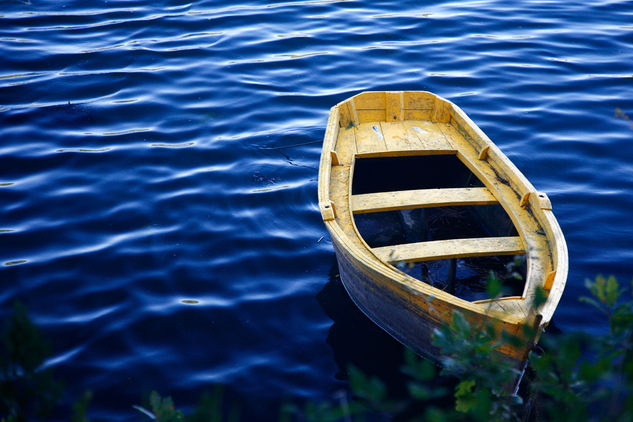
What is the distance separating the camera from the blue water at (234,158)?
17.0 feet

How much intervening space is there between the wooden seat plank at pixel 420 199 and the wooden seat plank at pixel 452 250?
0.64 metres

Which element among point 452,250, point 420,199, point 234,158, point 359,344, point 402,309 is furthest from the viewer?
point 234,158

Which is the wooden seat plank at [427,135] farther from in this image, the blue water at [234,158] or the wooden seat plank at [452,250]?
the wooden seat plank at [452,250]

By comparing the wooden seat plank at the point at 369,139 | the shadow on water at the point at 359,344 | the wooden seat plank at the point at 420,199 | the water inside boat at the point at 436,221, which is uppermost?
the wooden seat plank at the point at 369,139

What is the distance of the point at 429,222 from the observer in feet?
21.1

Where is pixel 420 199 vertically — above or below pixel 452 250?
above

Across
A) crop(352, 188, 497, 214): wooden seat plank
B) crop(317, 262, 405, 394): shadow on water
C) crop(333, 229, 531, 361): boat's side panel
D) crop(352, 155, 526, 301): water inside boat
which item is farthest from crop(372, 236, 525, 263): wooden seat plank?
crop(317, 262, 405, 394): shadow on water

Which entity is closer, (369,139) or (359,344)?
(359,344)

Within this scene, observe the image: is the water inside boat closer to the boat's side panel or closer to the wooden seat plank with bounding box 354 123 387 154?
the wooden seat plank with bounding box 354 123 387 154

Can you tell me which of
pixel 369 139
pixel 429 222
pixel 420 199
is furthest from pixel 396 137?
pixel 420 199

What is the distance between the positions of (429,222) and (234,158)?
133 inches

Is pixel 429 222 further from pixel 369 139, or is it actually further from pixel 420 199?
pixel 369 139

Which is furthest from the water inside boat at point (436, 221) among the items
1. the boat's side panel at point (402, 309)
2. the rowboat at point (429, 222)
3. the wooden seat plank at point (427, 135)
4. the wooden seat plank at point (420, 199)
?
the boat's side panel at point (402, 309)

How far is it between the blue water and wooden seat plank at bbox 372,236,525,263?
93 centimetres
